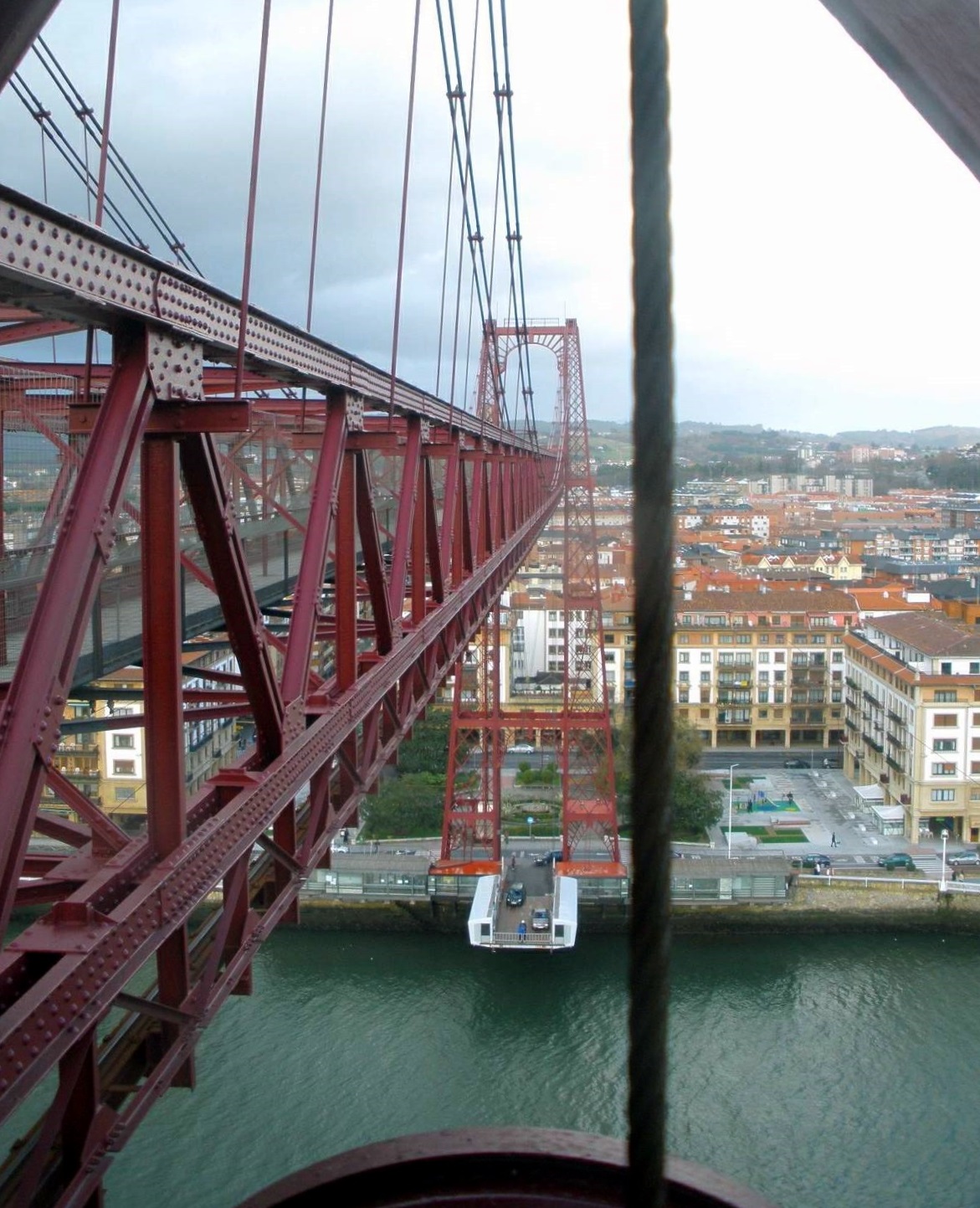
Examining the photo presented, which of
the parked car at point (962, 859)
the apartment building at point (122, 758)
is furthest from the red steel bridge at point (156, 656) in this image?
the parked car at point (962, 859)

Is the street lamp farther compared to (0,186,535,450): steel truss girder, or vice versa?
the street lamp

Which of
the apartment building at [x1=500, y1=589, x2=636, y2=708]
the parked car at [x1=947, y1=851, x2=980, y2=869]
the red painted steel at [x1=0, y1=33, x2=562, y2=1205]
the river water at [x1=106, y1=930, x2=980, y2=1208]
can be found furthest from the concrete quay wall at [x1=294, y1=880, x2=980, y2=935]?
the red painted steel at [x1=0, y1=33, x2=562, y2=1205]

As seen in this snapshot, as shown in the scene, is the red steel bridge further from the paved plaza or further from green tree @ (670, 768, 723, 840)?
the paved plaza

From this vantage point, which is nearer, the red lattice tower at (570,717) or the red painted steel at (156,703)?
the red painted steel at (156,703)

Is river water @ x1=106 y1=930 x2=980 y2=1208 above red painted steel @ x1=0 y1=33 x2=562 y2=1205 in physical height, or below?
below

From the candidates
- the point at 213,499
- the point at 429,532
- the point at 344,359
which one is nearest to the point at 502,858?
the point at 429,532

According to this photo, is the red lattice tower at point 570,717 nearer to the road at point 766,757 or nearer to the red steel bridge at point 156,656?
the road at point 766,757

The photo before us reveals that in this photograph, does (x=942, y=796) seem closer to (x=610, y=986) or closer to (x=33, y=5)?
(x=610, y=986)

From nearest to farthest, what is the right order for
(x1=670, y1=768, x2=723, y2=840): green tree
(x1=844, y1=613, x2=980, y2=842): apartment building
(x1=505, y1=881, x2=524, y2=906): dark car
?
(x1=505, y1=881, x2=524, y2=906): dark car, (x1=844, y1=613, x2=980, y2=842): apartment building, (x1=670, y1=768, x2=723, y2=840): green tree
